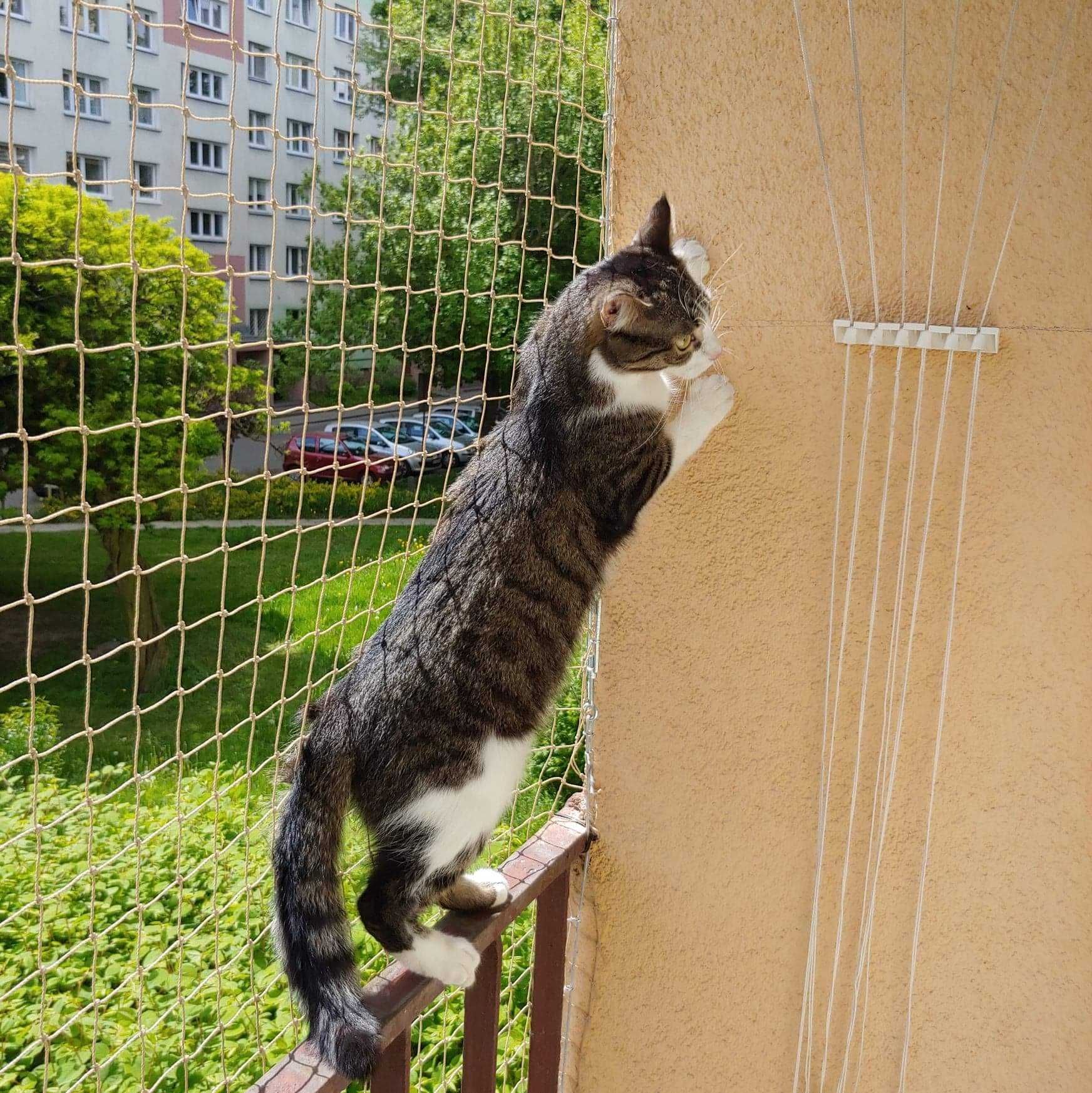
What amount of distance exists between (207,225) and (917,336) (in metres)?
15.1

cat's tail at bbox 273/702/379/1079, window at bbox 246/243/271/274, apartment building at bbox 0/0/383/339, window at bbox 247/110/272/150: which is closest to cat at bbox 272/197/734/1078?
cat's tail at bbox 273/702/379/1079

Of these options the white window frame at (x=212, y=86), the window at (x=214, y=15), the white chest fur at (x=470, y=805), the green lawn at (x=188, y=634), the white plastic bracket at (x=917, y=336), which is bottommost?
the green lawn at (x=188, y=634)

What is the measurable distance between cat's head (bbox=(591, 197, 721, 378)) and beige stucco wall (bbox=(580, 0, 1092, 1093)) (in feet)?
0.23

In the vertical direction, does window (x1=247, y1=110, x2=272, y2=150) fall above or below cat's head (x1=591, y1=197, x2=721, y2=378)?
above

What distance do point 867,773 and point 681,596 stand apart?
1.29 ft

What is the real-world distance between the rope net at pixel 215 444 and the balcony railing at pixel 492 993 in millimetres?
176

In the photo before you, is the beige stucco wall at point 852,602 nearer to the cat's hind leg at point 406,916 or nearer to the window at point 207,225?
the cat's hind leg at point 406,916

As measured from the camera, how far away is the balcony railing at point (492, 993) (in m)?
1.25

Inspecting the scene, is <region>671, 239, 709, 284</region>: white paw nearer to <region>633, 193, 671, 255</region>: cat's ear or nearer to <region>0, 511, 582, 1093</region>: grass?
<region>633, 193, 671, 255</region>: cat's ear

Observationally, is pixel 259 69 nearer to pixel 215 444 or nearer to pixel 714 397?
pixel 215 444

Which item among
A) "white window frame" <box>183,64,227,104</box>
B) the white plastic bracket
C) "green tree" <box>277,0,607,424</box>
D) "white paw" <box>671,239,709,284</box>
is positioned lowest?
the white plastic bracket

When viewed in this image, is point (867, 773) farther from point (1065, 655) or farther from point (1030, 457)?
point (1030, 457)

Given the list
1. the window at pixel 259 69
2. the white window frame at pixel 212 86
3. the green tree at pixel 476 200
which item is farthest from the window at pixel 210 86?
the green tree at pixel 476 200

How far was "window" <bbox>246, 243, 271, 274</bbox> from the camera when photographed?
1434 cm
